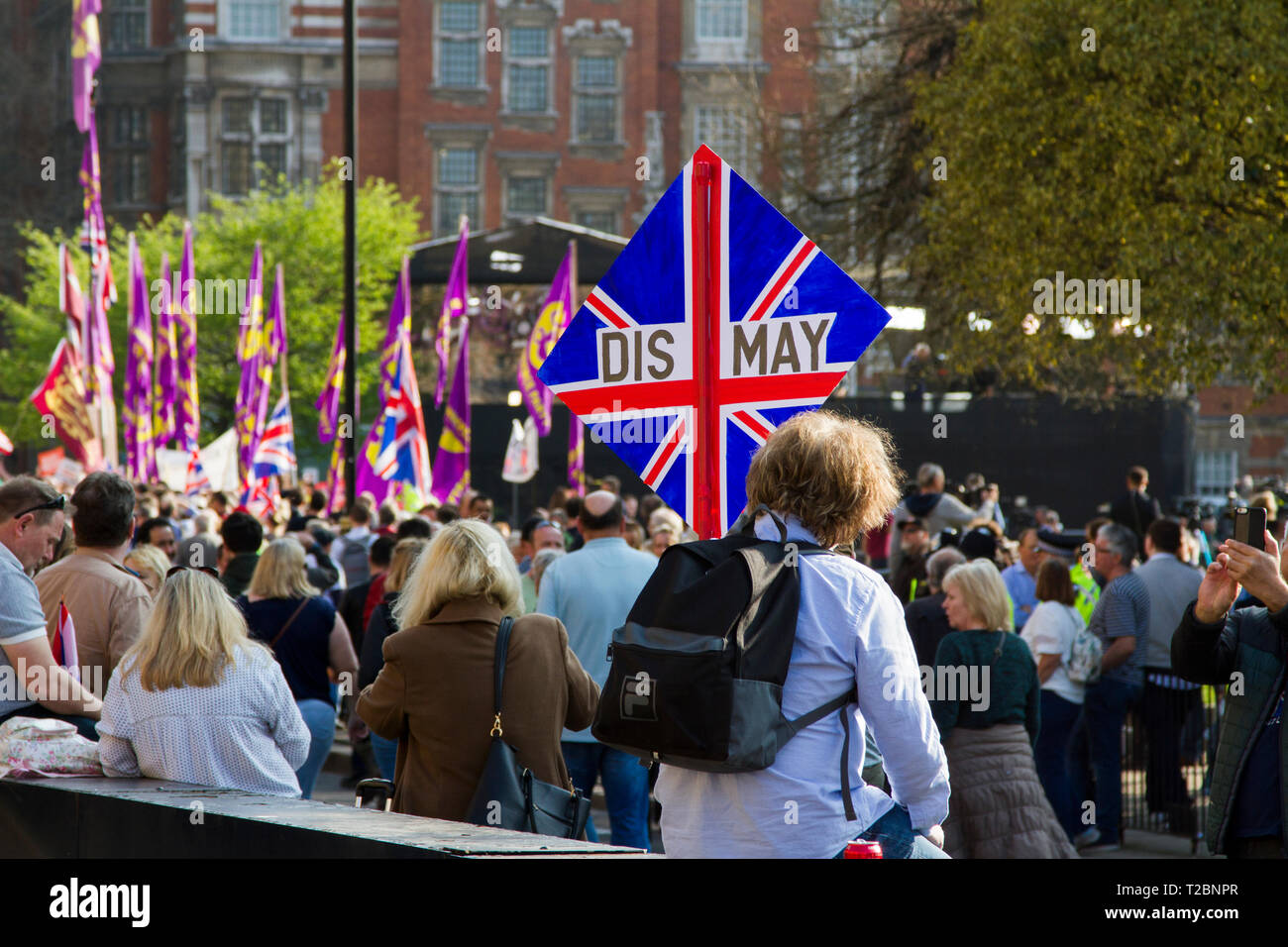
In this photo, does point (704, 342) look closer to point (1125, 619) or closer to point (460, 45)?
point (1125, 619)

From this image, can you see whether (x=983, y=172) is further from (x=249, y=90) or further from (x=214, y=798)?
(x=249, y=90)

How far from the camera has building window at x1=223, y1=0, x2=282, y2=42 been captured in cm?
5125

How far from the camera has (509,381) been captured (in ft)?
150

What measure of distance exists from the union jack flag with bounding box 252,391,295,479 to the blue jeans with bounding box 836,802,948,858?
52.7 feet

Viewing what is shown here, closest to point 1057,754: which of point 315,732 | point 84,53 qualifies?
point 315,732

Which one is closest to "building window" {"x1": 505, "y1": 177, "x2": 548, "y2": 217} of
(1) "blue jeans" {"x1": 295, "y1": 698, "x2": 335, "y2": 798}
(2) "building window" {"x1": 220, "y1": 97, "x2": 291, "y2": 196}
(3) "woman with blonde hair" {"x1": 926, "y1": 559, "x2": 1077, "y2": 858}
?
(2) "building window" {"x1": 220, "y1": 97, "x2": 291, "y2": 196}

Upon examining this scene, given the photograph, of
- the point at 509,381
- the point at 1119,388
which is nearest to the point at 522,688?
the point at 1119,388

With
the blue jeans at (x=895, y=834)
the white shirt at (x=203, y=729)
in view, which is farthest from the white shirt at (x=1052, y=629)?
the blue jeans at (x=895, y=834)

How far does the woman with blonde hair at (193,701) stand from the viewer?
5195mm

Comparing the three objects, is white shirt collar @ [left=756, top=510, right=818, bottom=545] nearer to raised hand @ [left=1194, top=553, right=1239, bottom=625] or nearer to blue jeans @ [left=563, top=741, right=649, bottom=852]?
raised hand @ [left=1194, top=553, right=1239, bottom=625]

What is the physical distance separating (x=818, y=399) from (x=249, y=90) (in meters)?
49.5

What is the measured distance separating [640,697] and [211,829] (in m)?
1.64

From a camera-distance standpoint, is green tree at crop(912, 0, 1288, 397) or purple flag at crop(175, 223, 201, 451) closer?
green tree at crop(912, 0, 1288, 397)

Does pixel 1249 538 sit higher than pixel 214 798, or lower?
higher
